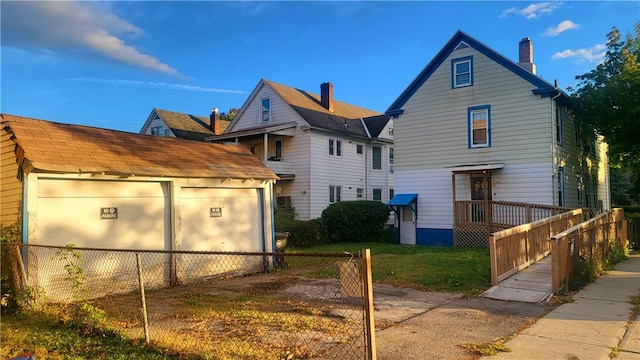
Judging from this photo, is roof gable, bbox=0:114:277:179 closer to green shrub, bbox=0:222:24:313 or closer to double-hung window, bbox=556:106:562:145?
green shrub, bbox=0:222:24:313

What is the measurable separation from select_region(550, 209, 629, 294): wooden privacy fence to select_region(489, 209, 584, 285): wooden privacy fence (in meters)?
1.13

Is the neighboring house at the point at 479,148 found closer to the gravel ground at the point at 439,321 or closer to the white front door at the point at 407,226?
the white front door at the point at 407,226

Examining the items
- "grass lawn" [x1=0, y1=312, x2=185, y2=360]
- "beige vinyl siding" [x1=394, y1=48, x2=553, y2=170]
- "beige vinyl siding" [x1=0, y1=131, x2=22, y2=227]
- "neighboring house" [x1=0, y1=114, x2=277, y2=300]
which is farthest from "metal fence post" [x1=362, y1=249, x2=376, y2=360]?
"beige vinyl siding" [x1=394, y1=48, x2=553, y2=170]

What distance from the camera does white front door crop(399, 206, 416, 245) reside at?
20.8 m

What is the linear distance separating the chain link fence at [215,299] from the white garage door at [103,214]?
0.32 meters

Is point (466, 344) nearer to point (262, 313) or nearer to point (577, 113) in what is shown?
point (262, 313)

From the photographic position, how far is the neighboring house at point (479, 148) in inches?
698

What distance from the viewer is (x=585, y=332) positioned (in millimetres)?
6488

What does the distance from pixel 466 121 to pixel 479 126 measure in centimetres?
57

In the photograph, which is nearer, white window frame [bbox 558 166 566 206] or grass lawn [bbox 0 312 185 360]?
grass lawn [bbox 0 312 185 360]

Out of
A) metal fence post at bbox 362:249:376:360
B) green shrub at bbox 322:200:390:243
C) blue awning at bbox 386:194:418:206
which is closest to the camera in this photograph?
metal fence post at bbox 362:249:376:360

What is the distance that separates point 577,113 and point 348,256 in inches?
776

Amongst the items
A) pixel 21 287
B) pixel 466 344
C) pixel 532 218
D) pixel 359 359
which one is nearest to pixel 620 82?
pixel 532 218

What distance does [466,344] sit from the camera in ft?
19.6
